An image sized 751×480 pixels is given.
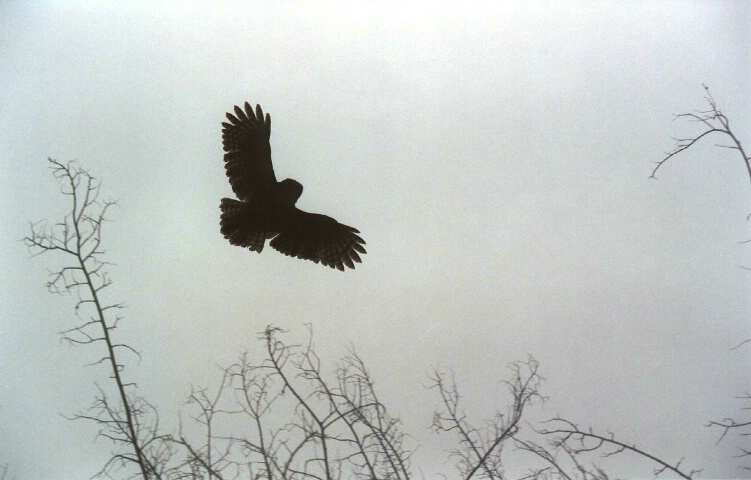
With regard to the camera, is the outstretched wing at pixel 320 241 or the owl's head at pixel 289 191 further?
the outstretched wing at pixel 320 241

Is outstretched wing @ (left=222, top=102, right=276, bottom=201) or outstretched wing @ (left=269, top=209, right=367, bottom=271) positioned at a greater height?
outstretched wing @ (left=222, top=102, right=276, bottom=201)

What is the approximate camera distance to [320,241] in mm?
5188

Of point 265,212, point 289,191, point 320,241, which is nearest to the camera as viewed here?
point 289,191

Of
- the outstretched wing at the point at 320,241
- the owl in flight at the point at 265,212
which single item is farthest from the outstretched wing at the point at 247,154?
the outstretched wing at the point at 320,241

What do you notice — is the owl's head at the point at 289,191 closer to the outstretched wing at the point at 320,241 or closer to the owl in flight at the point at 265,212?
the owl in flight at the point at 265,212

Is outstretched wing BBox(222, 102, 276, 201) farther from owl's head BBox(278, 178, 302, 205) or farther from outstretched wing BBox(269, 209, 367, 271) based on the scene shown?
outstretched wing BBox(269, 209, 367, 271)

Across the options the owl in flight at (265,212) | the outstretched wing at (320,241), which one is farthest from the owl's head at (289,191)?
the outstretched wing at (320,241)

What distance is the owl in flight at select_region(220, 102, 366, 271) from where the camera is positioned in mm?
4820

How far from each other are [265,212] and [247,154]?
0.51m

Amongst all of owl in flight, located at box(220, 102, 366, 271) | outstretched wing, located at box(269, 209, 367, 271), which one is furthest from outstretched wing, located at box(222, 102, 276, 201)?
outstretched wing, located at box(269, 209, 367, 271)

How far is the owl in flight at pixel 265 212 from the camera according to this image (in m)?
4.82

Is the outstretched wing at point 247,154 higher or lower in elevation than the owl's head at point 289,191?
higher

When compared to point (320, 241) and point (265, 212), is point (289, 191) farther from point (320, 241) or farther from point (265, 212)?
point (320, 241)

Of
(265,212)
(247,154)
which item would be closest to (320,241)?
(265,212)
